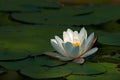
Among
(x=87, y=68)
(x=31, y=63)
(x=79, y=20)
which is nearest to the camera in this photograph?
(x=87, y=68)

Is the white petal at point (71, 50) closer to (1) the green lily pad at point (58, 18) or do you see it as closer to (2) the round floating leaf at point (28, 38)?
(2) the round floating leaf at point (28, 38)

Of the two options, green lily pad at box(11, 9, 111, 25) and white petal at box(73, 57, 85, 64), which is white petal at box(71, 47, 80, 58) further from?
green lily pad at box(11, 9, 111, 25)

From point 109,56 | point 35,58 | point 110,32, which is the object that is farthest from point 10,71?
point 110,32

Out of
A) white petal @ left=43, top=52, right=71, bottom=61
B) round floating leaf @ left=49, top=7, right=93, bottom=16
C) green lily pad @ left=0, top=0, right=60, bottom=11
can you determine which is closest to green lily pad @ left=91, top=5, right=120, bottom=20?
round floating leaf @ left=49, top=7, right=93, bottom=16

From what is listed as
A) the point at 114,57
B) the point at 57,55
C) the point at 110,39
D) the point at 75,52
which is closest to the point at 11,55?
the point at 57,55

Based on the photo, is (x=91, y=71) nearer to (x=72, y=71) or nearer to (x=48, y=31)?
(x=72, y=71)

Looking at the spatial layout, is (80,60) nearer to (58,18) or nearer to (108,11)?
(58,18)

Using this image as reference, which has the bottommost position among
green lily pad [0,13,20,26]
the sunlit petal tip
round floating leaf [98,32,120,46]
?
the sunlit petal tip
